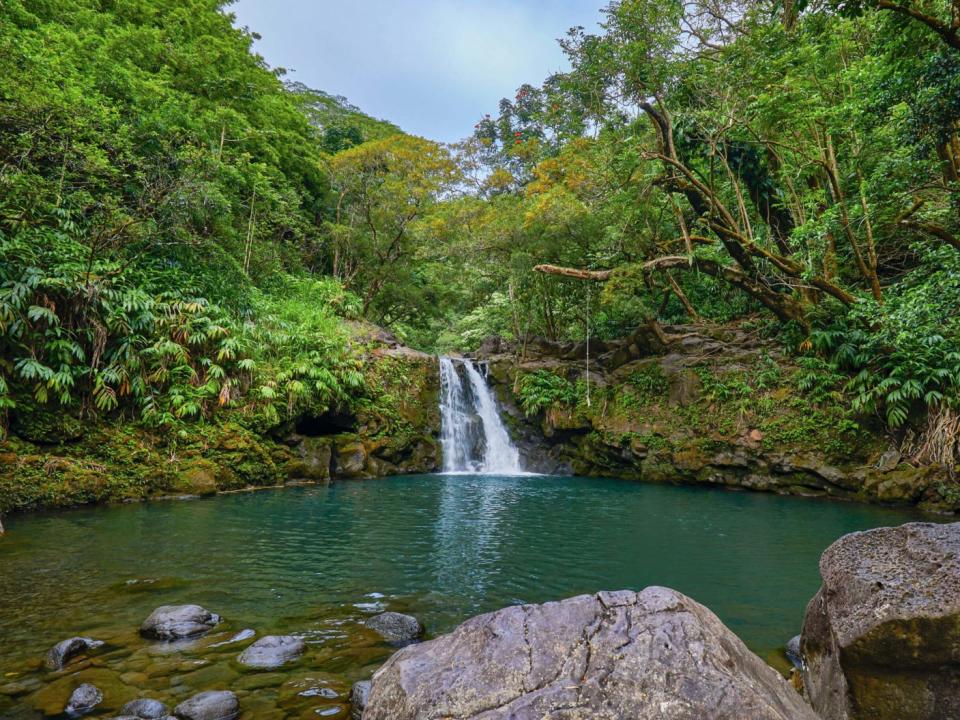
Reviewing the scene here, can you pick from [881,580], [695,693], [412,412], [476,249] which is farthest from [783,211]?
[695,693]

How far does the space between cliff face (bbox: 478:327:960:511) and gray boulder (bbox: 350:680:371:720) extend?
434 inches

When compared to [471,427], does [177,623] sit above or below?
below

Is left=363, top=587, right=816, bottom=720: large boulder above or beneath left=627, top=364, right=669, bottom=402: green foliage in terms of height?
beneath

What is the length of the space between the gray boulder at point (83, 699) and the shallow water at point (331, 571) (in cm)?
7

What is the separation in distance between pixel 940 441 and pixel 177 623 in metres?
12.7

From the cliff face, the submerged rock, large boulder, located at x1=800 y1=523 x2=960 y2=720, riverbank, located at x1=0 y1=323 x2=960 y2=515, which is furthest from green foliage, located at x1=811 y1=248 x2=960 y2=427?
large boulder, located at x1=800 y1=523 x2=960 y2=720

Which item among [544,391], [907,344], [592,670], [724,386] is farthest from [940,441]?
[592,670]

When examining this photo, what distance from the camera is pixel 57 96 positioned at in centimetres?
978

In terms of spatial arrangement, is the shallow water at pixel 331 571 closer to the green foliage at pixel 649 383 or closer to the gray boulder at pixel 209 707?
the gray boulder at pixel 209 707

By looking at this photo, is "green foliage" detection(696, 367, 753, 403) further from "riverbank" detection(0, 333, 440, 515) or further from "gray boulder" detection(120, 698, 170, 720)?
"gray boulder" detection(120, 698, 170, 720)

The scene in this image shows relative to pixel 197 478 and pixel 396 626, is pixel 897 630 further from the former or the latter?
pixel 197 478

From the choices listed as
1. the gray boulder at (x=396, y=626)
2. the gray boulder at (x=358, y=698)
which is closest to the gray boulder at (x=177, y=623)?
the gray boulder at (x=396, y=626)

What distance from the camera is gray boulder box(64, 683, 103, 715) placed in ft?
Answer: 10.5

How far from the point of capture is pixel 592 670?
83.0 inches
